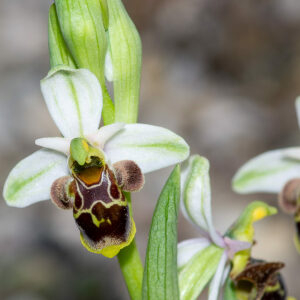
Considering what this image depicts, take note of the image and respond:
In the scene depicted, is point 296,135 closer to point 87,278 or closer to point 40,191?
point 87,278

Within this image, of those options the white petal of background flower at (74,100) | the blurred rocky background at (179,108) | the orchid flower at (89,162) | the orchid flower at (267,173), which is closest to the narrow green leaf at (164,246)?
the orchid flower at (89,162)

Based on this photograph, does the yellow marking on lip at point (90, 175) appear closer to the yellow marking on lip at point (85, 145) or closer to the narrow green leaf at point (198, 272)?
the yellow marking on lip at point (85, 145)

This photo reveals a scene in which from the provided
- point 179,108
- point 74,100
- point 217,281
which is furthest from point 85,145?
point 179,108

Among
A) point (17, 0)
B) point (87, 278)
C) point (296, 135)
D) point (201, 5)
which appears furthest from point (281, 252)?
point (17, 0)

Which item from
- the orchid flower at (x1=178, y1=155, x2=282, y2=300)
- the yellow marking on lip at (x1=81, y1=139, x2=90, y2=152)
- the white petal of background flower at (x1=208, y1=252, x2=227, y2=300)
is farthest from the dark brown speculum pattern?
the white petal of background flower at (x1=208, y1=252, x2=227, y2=300)

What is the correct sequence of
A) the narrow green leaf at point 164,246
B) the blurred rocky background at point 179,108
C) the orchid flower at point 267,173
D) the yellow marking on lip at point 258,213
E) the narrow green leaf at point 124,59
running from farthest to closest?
the blurred rocky background at point 179,108
the orchid flower at point 267,173
the yellow marking on lip at point 258,213
the narrow green leaf at point 124,59
the narrow green leaf at point 164,246

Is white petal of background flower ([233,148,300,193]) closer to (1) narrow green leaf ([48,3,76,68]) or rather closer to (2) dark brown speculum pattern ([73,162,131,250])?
(2) dark brown speculum pattern ([73,162,131,250])
